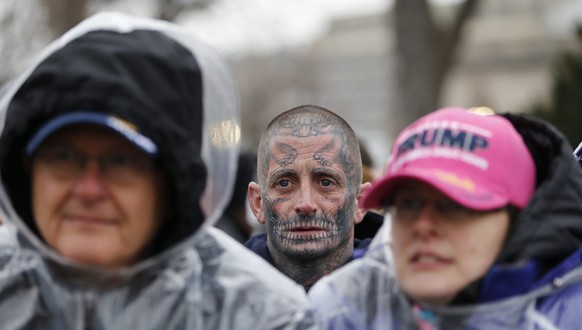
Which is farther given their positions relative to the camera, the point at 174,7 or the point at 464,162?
the point at 174,7

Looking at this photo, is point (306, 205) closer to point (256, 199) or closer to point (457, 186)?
point (256, 199)

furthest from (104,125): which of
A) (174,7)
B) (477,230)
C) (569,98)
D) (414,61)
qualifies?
(174,7)

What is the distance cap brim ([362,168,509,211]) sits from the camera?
2490 mm

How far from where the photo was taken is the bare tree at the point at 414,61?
14.1 m

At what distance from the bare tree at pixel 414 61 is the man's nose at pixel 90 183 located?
38.3ft

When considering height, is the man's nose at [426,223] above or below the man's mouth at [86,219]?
below

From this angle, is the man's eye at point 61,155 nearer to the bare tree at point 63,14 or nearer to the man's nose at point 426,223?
the man's nose at point 426,223

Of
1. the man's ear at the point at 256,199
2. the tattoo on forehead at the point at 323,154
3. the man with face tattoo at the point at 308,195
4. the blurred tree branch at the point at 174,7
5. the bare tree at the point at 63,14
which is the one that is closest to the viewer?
the man with face tattoo at the point at 308,195

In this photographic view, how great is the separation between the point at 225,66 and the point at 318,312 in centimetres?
70

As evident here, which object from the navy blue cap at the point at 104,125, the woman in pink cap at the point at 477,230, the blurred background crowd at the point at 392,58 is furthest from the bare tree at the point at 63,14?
the woman in pink cap at the point at 477,230

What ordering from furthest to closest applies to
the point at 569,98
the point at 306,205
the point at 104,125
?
the point at 569,98 → the point at 306,205 → the point at 104,125

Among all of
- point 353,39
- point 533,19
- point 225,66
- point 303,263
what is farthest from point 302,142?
point 353,39

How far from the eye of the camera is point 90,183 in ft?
8.29

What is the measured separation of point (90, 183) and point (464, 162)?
2.96 ft
